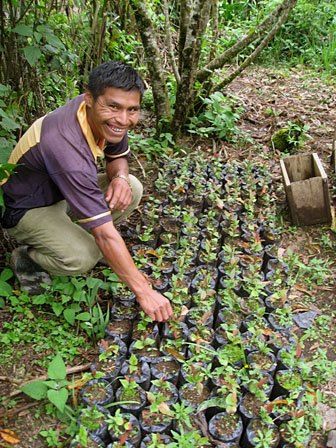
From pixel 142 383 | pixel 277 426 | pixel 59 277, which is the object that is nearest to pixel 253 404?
pixel 277 426

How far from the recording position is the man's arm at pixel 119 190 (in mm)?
2814

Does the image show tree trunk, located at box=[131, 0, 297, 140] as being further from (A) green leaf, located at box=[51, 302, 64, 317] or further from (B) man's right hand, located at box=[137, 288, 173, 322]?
(B) man's right hand, located at box=[137, 288, 173, 322]

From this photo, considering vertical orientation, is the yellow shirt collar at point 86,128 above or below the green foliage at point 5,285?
above

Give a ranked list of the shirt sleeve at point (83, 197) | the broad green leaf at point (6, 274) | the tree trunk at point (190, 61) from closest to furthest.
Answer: the shirt sleeve at point (83, 197) → the broad green leaf at point (6, 274) → the tree trunk at point (190, 61)

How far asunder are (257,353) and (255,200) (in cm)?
147

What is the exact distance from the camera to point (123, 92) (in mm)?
Answer: 2293

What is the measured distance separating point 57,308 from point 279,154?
9.57 ft

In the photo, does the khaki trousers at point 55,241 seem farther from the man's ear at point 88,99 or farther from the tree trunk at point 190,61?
the tree trunk at point 190,61

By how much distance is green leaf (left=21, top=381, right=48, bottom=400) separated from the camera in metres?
2.04

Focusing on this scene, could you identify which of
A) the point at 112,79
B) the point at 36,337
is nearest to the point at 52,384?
the point at 36,337

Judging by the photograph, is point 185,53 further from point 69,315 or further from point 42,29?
point 69,315

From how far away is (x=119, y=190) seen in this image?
9.31 ft

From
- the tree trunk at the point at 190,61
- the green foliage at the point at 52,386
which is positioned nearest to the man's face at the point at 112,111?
the green foliage at the point at 52,386

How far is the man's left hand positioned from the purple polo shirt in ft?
1.11
